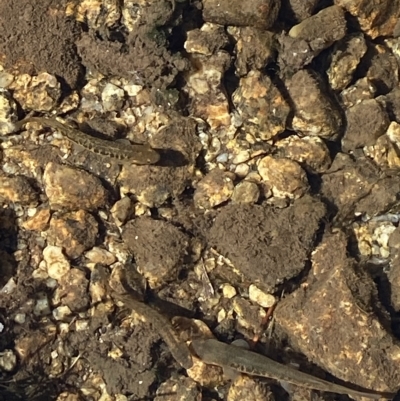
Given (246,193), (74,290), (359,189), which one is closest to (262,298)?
(246,193)

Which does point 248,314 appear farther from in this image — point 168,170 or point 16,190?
point 16,190

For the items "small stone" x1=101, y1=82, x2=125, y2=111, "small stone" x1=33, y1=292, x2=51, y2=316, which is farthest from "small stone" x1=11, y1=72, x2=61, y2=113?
"small stone" x1=33, y1=292, x2=51, y2=316

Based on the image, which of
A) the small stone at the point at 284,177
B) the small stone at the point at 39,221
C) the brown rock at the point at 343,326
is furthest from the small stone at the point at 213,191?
the small stone at the point at 39,221

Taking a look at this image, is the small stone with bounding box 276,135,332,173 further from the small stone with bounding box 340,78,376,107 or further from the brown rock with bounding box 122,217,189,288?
the brown rock with bounding box 122,217,189,288

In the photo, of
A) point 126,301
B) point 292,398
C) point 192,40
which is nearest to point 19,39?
point 192,40

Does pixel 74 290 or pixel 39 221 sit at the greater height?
pixel 39 221

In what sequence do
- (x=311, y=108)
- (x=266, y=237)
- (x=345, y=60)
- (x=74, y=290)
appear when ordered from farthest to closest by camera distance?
(x=345, y=60) < (x=311, y=108) < (x=266, y=237) < (x=74, y=290)

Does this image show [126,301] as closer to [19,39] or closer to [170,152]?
[170,152]
